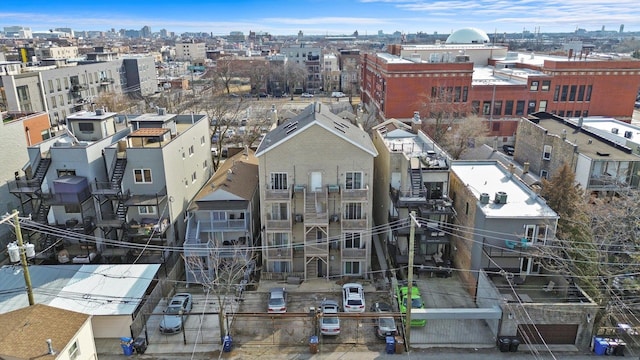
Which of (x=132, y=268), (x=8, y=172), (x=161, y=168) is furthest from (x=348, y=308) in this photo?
(x=8, y=172)

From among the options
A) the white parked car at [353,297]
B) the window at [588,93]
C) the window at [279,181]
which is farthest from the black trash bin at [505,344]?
the window at [588,93]

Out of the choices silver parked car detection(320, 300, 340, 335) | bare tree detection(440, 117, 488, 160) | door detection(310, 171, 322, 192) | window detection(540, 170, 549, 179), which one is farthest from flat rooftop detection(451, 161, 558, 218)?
bare tree detection(440, 117, 488, 160)

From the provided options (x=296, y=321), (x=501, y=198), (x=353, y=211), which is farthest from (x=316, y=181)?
(x=501, y=198)

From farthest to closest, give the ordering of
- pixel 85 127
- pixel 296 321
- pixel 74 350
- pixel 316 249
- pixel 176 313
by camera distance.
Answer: pixel 85 127 < pixel 316 249 < pixel 296 321 < pixel 176 313 < pixel 74 350

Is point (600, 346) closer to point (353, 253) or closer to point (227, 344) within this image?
point (353, 253)

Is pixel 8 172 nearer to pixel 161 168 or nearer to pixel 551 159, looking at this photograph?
pixel 161 168

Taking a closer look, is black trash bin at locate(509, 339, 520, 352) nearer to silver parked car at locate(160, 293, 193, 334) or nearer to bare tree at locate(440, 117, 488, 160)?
silver parked car at locate(160, 293, 193, 334)
